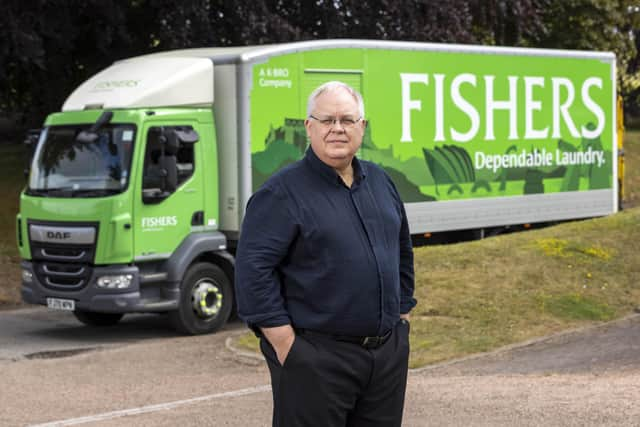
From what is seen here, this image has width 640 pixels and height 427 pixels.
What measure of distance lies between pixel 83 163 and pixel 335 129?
8783mm

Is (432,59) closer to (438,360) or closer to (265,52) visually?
(265,52)

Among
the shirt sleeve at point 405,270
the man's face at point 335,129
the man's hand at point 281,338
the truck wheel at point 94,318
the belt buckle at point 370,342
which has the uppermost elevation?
the man's face at point 335,129

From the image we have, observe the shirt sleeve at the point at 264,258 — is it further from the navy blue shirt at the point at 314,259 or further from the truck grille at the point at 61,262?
the truck grille at the point at 61,262

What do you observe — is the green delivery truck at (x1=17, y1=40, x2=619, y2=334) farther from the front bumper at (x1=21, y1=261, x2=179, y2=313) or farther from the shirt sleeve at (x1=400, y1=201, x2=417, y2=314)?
the shirt sleeve at (x1=400, y1=201, x2=417, y2=314)

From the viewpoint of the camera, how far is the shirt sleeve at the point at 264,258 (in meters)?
4.28

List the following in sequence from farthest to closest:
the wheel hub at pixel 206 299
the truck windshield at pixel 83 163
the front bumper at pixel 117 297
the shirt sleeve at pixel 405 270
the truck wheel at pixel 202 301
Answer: the wheel hub at pixel 206 299 → the truck wheel at pixel 202 301 → the truck windshield at pixel 83 163 → the front bumper at pixel 117 297 → the shirt sleeve at pixel 405 270

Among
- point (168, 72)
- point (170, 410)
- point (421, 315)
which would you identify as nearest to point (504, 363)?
point (421, 315)

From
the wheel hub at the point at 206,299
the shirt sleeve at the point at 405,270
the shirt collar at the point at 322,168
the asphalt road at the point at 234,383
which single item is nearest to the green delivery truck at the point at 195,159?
the wheel hub at the point at 206,299

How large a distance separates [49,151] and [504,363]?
5.92 metres

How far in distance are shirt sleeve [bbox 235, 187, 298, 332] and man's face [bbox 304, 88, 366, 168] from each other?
26 centimetres

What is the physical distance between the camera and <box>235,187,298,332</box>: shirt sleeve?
4.28 m

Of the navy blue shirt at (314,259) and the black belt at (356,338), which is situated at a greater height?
the navy blue shirt at (314,259)

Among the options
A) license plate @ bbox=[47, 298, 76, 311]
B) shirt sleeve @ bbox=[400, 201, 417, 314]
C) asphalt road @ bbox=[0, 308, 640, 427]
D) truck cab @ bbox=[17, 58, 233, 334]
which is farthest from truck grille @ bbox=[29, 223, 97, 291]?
shirt sleeve @ bbox=[400, 201, 417, 314]

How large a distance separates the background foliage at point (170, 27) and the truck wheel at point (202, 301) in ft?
24.0
